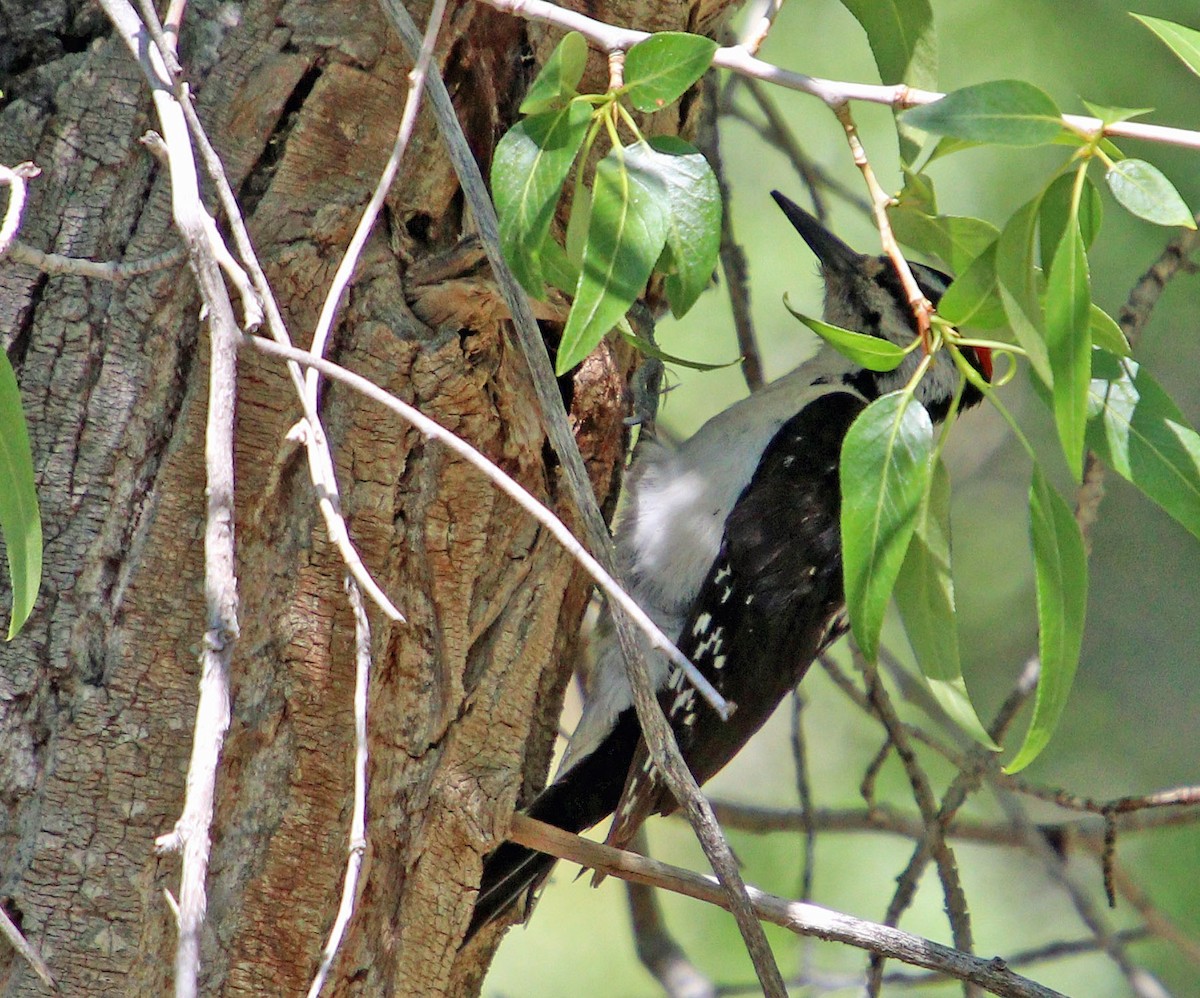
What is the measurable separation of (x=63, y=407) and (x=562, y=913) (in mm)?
3674

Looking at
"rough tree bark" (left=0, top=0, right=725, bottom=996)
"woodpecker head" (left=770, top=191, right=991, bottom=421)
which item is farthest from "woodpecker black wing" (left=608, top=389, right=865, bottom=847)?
"rough tree bark" (left=0, top=0, right=725, bottom=996)

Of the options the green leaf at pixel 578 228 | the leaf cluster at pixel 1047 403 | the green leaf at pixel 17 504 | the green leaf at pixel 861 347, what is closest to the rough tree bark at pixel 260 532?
the green leaf at pixel 578 228

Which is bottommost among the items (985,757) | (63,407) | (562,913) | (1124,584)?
(562,913)

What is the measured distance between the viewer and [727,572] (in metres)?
2.47

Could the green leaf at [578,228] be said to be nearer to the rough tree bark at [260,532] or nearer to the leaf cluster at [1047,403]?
the rough tree bark at [260,532]

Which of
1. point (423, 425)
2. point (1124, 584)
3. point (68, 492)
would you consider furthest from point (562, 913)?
point (423, 425)

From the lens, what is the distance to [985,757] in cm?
223

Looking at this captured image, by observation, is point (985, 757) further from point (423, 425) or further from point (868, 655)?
point (423, 425)

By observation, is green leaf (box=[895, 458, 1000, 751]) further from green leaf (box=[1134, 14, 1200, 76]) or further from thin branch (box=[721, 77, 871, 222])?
thin branch (box=[721, 77, 871, 222])

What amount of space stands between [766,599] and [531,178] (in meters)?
1.35

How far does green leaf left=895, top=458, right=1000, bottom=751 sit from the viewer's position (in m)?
1.30

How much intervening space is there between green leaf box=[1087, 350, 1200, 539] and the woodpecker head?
5.03ft

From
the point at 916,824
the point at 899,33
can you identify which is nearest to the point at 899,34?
the point at 899,33

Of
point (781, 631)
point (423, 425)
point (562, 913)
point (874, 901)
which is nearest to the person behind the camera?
point (423, 425)
